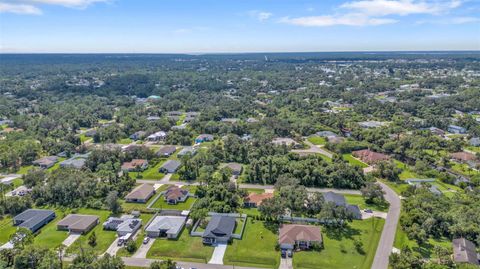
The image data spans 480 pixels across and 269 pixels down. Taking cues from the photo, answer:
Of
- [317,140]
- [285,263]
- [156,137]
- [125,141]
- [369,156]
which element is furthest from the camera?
[156,137]

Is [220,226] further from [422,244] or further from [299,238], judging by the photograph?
[422,244]

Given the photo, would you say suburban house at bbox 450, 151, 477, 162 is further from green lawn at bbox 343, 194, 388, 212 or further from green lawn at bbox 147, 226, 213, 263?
green lawn at bbox 147, 226, 213, 263

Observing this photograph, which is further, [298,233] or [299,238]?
[298,233]

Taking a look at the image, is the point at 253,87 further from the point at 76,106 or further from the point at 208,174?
the point at 208,174

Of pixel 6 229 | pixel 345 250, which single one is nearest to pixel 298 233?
pixel 345 250

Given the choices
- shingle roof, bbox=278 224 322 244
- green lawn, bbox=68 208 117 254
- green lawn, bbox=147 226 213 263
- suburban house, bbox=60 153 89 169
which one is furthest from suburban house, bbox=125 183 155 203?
shingle roof, bbox=278 224 322 244
